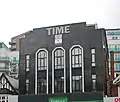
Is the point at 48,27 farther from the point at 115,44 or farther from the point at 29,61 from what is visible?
the point at 115,44

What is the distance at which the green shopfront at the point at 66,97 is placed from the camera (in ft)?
123

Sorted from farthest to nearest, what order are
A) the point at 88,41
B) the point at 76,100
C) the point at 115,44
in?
1. the point at 115,44
2. the point at 88,41
3. the point at 76,100

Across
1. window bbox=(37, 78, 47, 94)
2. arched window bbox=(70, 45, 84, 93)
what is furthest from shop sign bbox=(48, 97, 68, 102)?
window bbox=(37, 78, 47, 94)

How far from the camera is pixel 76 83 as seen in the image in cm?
3962

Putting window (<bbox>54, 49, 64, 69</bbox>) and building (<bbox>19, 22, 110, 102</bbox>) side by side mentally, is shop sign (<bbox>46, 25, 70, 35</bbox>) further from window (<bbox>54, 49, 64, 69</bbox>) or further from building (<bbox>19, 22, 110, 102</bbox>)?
window (<bbox>54, 49, 64, 69</bbox>)

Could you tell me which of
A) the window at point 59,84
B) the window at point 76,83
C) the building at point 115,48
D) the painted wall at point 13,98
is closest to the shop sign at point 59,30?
the window at point 59,84

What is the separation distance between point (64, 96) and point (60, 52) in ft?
19.7

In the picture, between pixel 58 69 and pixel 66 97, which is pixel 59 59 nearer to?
pixel 58 69

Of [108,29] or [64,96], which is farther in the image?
[108,29]

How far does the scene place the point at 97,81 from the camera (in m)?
38.8

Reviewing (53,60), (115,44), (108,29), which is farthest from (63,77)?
(108,29)

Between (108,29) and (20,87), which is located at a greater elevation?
(108,29)

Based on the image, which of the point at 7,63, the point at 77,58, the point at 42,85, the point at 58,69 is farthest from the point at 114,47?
the point at 42,85

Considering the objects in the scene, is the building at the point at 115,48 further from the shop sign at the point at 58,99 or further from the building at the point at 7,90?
the shop sign at the point at 58,99
